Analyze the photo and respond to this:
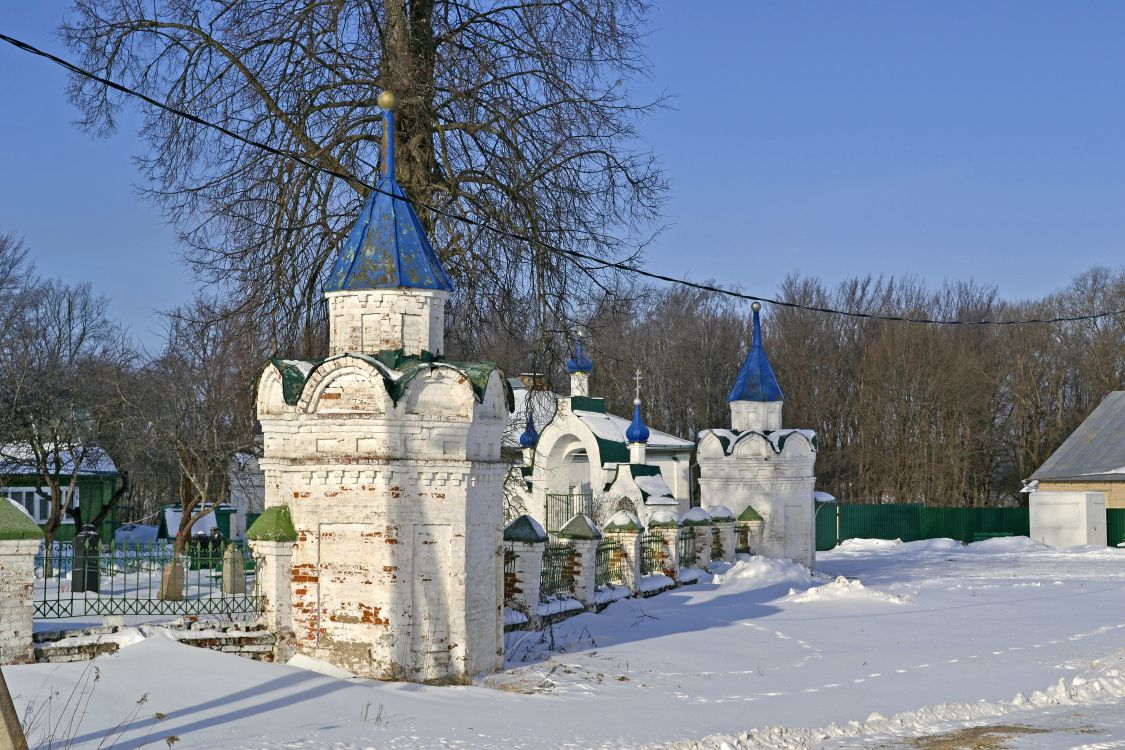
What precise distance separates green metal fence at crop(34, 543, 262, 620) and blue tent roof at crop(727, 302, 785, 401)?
35.7 feet

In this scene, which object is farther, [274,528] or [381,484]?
[274,528]

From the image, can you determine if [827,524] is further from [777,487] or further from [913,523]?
[777,487]

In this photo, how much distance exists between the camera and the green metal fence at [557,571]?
16328mm

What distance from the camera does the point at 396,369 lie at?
11.8m

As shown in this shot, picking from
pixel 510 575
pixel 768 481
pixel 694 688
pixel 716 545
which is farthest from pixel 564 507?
pixel 694 688

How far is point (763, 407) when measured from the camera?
2608cm

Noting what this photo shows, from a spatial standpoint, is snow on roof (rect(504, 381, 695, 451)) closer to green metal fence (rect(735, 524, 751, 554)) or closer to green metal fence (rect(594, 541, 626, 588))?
green metal fence (rect(735, 524, 751, 554))

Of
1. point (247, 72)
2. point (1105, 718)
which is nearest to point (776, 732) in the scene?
point (1105, 718)

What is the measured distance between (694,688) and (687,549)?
10.7 meters

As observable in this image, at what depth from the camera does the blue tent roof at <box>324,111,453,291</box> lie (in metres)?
12.0

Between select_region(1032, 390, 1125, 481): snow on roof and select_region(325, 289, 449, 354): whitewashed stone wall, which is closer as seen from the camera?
A: select_region(325, 289, 449, 354): whitewashed stone wall

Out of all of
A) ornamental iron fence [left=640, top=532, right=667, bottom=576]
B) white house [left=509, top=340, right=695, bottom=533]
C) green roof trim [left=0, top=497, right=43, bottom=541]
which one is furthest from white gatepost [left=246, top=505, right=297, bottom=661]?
white house [left=509, top=340, right=695, bottom=533]

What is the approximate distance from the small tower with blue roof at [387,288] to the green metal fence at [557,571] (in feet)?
16.0

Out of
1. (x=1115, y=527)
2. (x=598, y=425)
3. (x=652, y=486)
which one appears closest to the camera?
(x=652, y=486)
